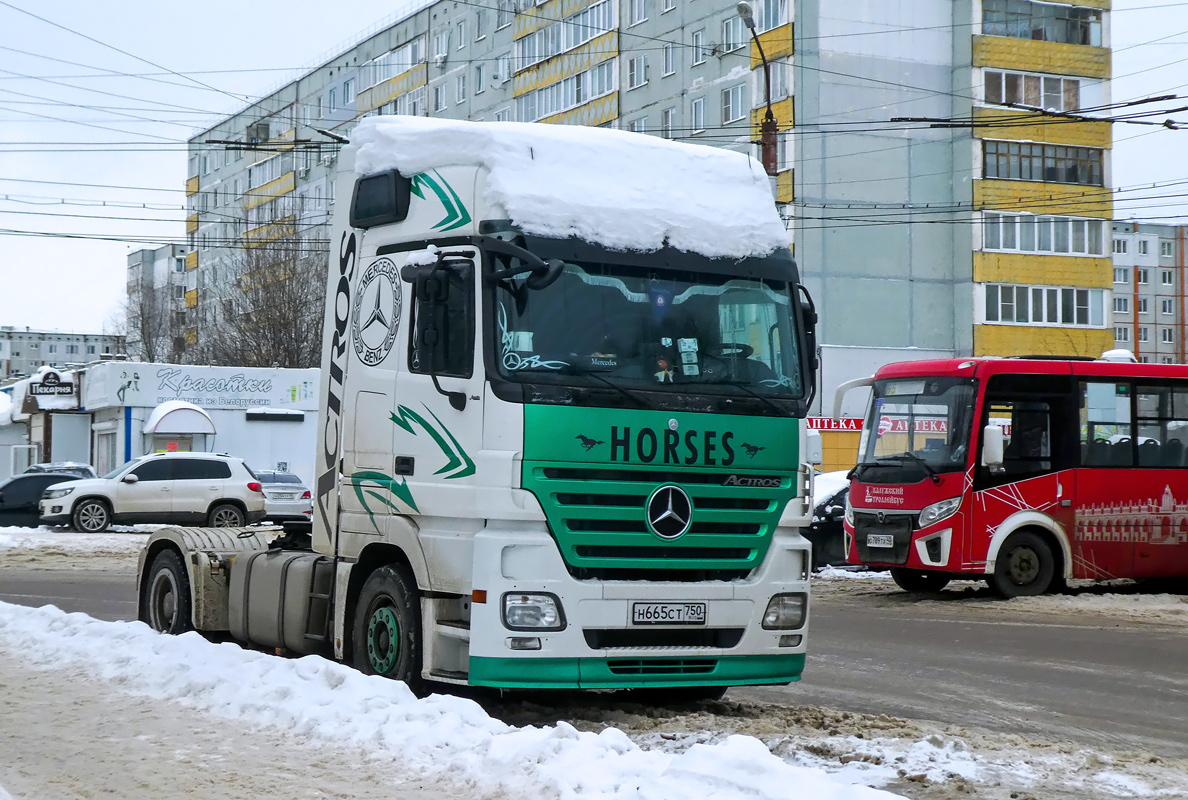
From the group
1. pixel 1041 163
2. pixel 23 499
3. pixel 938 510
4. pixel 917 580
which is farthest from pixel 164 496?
pixel 1041 163

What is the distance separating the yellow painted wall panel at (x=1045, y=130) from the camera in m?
53.4

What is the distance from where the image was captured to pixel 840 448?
44.9 metres

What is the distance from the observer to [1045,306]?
55.0 m

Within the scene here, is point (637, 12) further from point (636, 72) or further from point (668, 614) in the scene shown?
point (668, 614)

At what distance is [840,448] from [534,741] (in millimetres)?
38463

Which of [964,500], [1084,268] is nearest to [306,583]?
[964,500]

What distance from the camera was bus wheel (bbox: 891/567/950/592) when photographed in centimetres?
2005

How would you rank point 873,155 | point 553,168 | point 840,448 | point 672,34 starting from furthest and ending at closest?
point 672,34 < point 873,155 < point 840,448 < point 553,168

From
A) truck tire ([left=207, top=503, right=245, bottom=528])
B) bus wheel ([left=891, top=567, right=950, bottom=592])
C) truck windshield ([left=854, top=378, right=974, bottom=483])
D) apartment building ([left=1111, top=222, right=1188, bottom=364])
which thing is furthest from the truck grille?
apartment building ([left=1111, top=222, right=1188, bottom=364])

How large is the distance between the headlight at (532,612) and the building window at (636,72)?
5217cm

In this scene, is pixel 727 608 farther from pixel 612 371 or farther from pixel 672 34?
pixel 672 34

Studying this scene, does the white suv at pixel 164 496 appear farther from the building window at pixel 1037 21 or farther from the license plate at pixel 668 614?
the building window at pixel 1037 21

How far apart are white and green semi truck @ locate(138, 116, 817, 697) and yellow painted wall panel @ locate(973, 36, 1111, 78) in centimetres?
4754

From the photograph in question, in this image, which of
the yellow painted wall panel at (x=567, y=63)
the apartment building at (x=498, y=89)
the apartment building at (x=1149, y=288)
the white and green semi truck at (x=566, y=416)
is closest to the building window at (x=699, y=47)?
the apartment building at (x=498, y=89)
